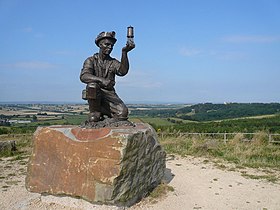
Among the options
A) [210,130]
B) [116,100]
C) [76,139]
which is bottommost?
[210,130]

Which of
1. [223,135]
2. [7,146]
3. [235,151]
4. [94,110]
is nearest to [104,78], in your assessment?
[94,110]

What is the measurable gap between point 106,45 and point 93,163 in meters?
2.28

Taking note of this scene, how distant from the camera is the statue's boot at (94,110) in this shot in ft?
19.0

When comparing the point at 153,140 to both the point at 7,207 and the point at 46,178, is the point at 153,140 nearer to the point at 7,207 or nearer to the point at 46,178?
the point at 46,178

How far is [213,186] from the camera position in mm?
6773

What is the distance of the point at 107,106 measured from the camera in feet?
20.2

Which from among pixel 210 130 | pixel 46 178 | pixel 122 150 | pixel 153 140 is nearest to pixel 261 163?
pixel 153 140

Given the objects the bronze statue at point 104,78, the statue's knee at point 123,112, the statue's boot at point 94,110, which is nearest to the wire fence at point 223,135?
the statue's knee at point 123,112

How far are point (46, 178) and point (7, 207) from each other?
0.87 meters

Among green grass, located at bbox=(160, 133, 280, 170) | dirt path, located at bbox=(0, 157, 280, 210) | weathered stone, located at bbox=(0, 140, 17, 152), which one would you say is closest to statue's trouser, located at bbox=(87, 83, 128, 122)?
dirt path, located at bbox=(0, 157, 280, 210)

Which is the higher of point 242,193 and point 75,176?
point 75,176

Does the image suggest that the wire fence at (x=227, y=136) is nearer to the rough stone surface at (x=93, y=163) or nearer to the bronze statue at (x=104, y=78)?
the bronze statue at (x=104, y=78)

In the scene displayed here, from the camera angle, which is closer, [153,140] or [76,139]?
[76,139]

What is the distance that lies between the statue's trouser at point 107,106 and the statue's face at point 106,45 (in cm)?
74
